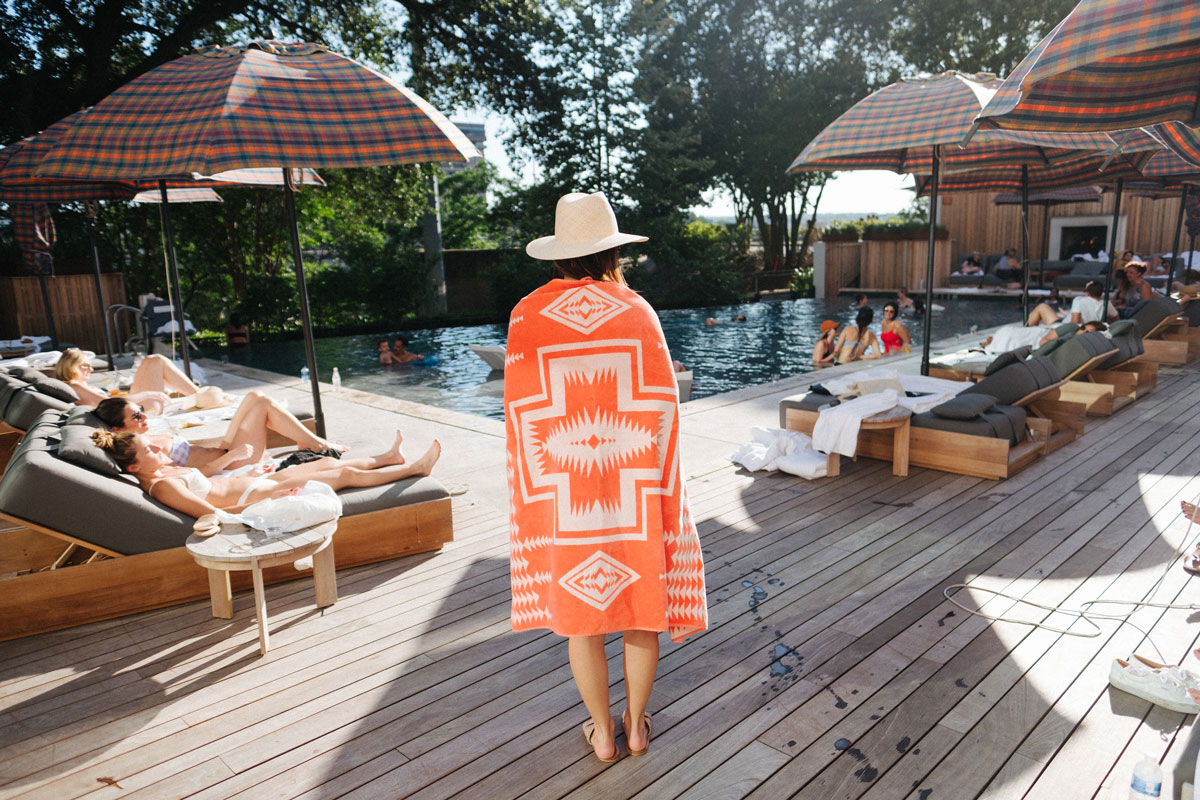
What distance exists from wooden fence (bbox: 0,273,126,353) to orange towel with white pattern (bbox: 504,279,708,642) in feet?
49.7

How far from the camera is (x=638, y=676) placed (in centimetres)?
243

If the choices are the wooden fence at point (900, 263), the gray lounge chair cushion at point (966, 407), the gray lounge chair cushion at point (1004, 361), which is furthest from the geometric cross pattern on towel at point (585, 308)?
the wooden fence at point (900, 263)

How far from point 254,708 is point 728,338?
14654mm

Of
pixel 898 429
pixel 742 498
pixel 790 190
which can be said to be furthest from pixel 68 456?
pixel 790 190

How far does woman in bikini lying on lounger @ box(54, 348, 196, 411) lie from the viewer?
6237 mm

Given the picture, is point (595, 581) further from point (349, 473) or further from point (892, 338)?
point (892, 338)

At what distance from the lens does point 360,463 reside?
442 cm

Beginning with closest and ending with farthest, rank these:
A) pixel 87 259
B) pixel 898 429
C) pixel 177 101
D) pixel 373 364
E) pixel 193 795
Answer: pixel 193 795 → pixel 177 101 → pixel 898 429 → pixel 373 364 → pixel 87 259

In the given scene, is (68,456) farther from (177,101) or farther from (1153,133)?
(1153,133)

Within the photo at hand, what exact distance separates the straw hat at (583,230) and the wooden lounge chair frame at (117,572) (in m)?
2.28

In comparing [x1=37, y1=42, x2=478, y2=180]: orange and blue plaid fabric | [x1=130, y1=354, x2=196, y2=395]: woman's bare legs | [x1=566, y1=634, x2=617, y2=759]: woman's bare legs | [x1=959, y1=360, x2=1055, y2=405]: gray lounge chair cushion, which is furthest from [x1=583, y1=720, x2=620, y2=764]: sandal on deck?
[x1=130, y1=354, x2=196, y2=395]: woman's bare legs

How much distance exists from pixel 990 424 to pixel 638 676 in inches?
151

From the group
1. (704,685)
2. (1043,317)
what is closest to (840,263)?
(1043,317)

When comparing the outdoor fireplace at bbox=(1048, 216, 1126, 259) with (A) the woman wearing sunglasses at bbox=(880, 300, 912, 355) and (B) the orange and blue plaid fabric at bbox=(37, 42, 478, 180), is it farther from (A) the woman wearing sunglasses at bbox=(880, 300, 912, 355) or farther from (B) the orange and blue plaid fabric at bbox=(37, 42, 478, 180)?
(B) the orange and blue plaid fabric at bbox=(37, 42, 478, 180)
